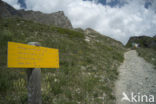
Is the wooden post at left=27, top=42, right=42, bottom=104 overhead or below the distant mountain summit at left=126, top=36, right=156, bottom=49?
below

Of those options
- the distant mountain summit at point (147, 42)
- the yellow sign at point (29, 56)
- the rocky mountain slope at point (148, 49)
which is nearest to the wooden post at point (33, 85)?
the yellow sign at point (29, 56)

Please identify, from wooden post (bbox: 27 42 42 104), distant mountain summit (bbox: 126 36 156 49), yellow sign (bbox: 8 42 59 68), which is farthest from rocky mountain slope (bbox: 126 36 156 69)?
wooden post (bbox: 27 42 42 104)

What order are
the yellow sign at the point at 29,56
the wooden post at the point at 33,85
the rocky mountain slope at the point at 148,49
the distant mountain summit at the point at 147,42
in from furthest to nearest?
the distant mountain summit at the point at 147,42 → the rocky mountain slope at the point at 148,49 → the wooden post at the point at 33,85 → the yellow sign at the point at 29,56

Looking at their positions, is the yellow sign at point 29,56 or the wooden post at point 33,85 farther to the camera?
the wooden post at point 33,85

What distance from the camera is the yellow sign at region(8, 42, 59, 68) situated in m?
2.20

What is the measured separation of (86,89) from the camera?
5234 mm

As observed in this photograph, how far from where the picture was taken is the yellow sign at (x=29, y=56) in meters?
2.20

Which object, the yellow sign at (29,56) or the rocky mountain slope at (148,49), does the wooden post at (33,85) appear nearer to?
the yellow sign at (29,56)

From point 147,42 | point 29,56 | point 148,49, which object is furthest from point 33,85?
point 147,42

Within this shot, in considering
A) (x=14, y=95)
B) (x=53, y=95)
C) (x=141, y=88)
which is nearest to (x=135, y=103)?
(x=141, y=88)

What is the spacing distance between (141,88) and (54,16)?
80543mm

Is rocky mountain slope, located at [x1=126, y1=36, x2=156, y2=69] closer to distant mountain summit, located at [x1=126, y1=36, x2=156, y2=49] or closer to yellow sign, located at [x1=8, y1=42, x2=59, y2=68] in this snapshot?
distant mountain summit, located at [x1=126, y1=36, x2=156, y2=49]

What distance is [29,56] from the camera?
8.14 ft

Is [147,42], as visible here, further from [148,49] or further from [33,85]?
[33,85]
